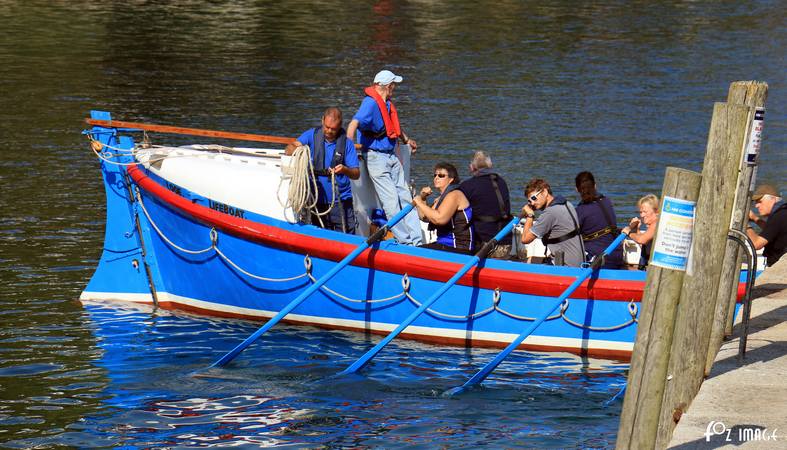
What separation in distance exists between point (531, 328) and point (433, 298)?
890 millimetres

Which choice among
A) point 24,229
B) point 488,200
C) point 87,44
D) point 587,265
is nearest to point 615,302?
point 587,265

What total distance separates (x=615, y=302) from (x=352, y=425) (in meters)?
2.73

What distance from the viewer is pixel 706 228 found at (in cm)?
671

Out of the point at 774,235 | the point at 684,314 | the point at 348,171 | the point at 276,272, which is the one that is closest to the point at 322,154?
the point at 348,171

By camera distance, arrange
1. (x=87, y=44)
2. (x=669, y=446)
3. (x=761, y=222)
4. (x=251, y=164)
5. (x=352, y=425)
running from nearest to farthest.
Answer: (x=669, y=446) → (x=352, y=425) → (x=761, y=222) → (x=251, y=164) → (x=87, y=44)

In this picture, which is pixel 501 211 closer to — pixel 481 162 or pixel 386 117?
pixel 481 162

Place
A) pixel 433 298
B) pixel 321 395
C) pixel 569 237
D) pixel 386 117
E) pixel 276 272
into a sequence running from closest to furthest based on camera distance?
pixel 321 395 → pixel 433 298 → pixel 569 237 → pixel 276 272 → pixel 386 117

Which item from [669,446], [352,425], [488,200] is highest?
[488,200]

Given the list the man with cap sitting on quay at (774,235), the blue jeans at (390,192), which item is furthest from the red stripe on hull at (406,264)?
the man with cap sitting on quay at (774,235)

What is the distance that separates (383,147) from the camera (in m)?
11.9

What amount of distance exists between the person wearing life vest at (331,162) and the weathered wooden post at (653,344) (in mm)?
5498

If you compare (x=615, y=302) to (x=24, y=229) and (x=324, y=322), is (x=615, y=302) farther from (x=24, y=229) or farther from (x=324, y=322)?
(x=24, y=229)

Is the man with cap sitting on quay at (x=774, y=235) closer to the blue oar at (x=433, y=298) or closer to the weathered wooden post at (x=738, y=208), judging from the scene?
the blue oar at (x=433, y=298)

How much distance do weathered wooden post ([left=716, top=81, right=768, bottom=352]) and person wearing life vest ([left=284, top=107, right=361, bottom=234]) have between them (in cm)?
422
